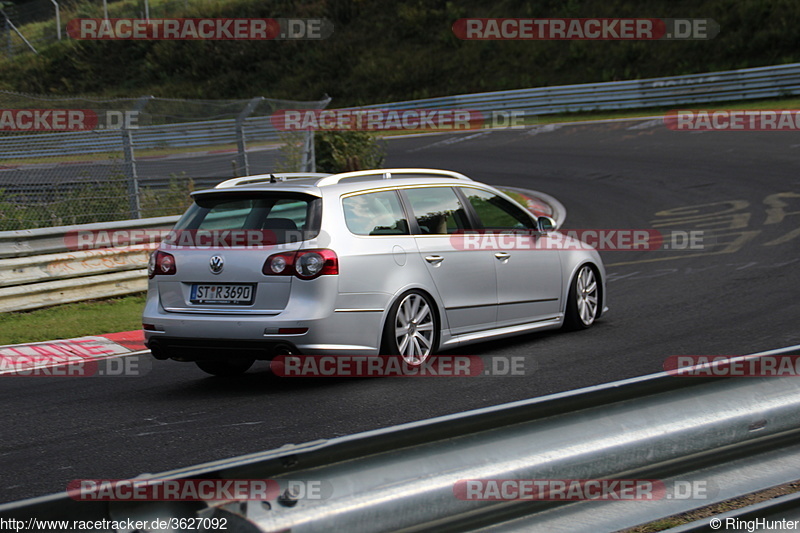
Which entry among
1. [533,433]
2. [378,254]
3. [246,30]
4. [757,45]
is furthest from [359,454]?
[246,30]

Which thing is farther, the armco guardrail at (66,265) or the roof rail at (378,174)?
the armco guardrail at (66,265)

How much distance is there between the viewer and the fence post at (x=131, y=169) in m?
13.1

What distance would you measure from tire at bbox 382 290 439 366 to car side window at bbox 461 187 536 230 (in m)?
1.08

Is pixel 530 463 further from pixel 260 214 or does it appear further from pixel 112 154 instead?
pixel 112 154

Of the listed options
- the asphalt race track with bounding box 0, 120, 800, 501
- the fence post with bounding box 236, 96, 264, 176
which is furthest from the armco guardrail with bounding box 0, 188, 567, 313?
the asphalt race track with bounding box 0, 120, 800, 501

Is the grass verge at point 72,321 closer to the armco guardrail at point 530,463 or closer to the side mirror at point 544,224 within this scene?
the side mirror at point 544,224

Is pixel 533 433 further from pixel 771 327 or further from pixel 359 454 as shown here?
pixel 771 327

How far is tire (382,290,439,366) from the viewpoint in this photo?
7.46 m

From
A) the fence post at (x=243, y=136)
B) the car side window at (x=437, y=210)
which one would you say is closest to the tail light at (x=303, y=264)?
the car side window at (x=437, y=210)

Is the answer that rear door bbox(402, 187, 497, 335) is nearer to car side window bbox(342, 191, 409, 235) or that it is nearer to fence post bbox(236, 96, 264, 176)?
car side window bbox(342, 191, 409, 235)

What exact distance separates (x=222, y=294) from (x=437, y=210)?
Result: 6.86 ft

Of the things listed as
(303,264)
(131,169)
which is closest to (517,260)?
(303,264)

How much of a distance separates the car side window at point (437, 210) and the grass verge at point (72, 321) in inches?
163

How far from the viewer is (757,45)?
34.6 meters
